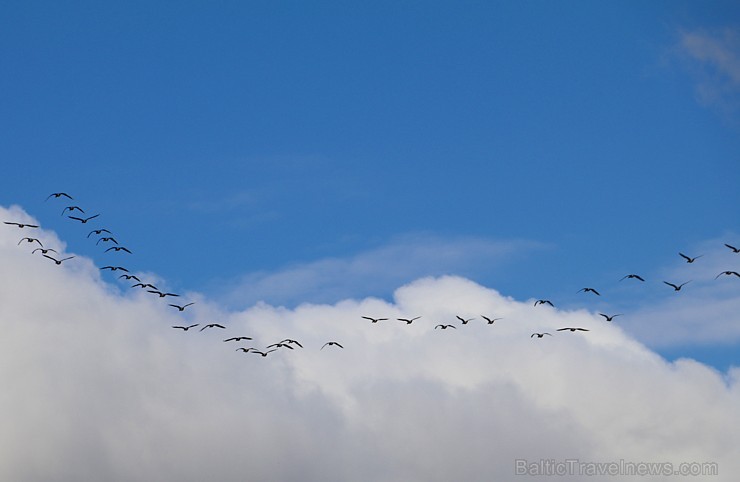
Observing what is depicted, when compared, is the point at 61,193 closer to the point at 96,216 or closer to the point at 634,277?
the point at 96,216

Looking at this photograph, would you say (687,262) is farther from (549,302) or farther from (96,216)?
(96,216)

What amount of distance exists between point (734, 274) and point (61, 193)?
12228cm

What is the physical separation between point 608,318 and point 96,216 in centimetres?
9873

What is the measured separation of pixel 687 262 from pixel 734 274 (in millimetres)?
11791

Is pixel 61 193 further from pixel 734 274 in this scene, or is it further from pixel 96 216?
pixel 734 274

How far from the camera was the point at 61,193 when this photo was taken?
623 feet

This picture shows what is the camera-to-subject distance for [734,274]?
181m

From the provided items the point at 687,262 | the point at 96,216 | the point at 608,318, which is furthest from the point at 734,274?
the point at 96,216

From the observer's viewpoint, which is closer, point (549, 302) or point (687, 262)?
point (687, 262)

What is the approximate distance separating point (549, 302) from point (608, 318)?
1173 cm

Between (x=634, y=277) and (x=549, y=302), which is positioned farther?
(x=549, y=302)

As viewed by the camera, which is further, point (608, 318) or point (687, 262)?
point (608, 318)

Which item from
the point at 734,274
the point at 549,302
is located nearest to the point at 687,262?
the point at 734,274

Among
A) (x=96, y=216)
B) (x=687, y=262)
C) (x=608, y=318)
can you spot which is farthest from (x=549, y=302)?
(x=96, y=216)
